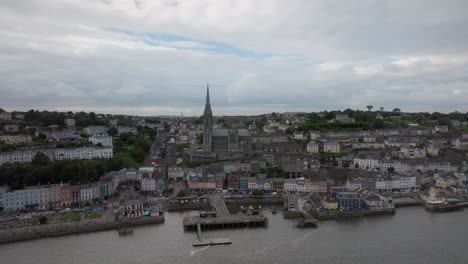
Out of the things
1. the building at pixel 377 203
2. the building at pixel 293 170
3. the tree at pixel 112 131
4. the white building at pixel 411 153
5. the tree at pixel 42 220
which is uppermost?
the tree at pixel 112 131

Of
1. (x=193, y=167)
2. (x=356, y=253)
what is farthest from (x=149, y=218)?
(x=193, y=167)

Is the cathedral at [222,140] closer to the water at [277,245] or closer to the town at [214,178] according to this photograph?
the town at [214,178]

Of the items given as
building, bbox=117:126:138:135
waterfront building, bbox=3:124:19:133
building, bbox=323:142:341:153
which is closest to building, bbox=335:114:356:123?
building, bbox=323:142:341:153

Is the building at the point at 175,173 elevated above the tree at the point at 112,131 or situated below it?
below

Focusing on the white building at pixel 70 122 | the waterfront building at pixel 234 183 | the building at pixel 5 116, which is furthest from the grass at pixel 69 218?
the white building at pixel 70 122

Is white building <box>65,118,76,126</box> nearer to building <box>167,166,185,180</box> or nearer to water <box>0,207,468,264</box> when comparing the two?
building <box>167,166,185,180</box>

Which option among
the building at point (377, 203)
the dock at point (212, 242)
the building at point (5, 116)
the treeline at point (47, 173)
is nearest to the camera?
the dock at point (212, 242)

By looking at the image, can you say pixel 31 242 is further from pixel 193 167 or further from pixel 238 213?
pixel 193 167
